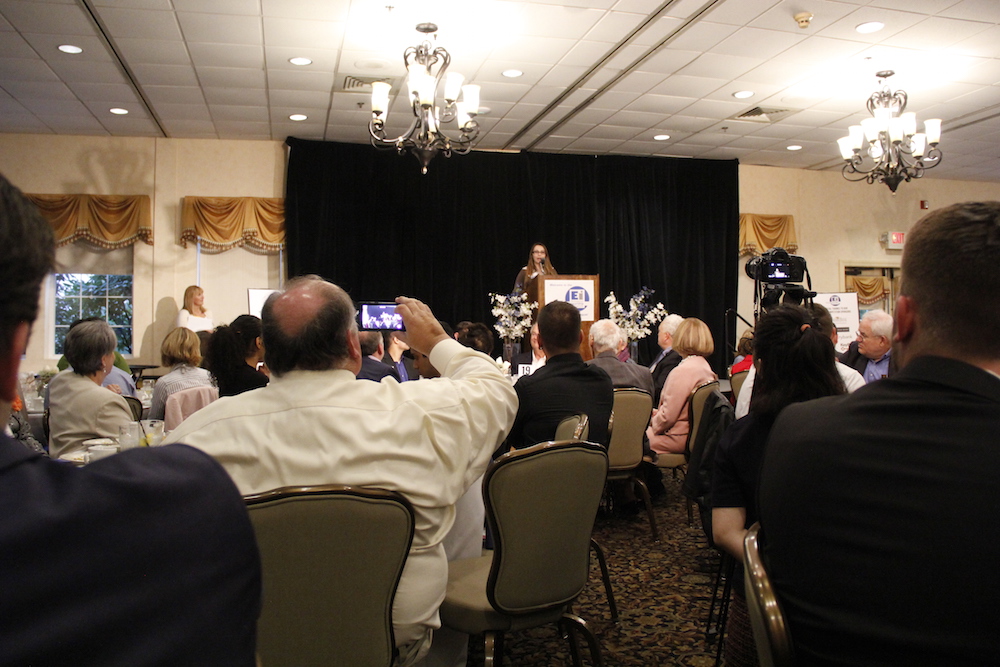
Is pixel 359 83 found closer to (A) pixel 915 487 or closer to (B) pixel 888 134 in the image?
(B) pixel 888 134

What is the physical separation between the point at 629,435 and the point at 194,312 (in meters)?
6.02

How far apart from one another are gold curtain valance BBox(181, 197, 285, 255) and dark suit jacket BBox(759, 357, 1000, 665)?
8.59 metres

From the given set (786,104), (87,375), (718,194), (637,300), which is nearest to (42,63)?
(87,375)

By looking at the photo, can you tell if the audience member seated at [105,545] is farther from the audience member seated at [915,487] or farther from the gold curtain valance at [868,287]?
the gold curtain valance at [868,287]

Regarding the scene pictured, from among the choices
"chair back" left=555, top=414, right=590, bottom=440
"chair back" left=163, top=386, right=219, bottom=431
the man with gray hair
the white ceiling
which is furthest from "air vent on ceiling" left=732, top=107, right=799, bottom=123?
"chair back" left=163, top=386, right=219, bottom=431

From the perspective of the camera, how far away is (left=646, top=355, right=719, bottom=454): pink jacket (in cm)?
455

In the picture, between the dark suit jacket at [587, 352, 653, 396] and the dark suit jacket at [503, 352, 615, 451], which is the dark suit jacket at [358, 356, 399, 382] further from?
the dark suit jacket at [587, 352, 653, 396]

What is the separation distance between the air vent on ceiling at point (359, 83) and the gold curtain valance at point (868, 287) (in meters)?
7.88

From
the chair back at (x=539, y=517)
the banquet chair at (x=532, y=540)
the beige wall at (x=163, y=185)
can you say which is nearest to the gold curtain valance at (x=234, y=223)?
the beige wall at (x=163, y=185)

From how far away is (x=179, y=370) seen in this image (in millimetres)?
4145

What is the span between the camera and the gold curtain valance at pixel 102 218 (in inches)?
326

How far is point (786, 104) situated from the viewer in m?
7.72

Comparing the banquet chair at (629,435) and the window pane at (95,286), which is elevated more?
the window pane at (95,286)

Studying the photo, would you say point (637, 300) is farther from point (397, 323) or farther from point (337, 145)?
point (337, 145)
